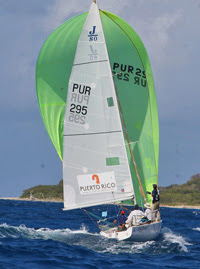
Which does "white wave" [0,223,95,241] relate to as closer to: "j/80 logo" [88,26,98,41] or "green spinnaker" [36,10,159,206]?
"green spinnaker" [36,10,159,206]

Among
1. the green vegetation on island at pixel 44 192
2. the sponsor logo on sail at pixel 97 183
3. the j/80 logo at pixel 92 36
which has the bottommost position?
the sponsor logo on sail at pixel 97 183

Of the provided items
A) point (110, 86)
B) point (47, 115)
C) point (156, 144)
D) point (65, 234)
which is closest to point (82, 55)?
point (110, 86)

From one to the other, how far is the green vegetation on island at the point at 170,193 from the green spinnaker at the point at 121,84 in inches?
3002

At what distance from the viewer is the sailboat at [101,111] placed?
907 inches

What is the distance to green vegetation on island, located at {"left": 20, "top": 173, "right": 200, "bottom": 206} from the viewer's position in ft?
338

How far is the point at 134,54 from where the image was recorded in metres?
25.8

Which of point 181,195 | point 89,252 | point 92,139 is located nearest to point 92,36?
point 92,139

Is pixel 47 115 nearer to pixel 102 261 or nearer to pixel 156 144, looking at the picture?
pixel 156 144

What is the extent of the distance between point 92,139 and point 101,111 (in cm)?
122

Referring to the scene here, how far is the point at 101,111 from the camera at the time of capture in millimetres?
23203

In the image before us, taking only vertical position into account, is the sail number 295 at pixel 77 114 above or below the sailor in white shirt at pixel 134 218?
above

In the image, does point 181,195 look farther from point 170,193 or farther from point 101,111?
point 101,111

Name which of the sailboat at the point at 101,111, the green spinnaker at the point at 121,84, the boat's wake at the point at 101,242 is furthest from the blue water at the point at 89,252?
the green spinnaker at the point at 121,84

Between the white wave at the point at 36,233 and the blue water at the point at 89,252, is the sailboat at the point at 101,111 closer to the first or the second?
the blue water at the point at 89,252
